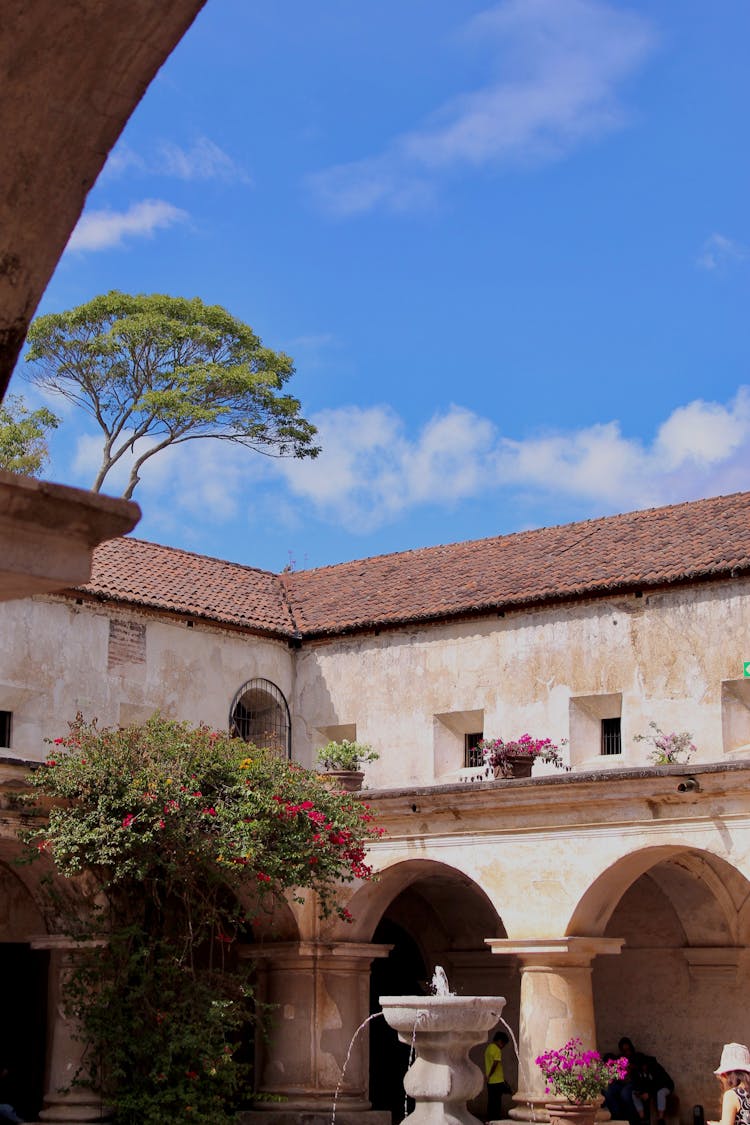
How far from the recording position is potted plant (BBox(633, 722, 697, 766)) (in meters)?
19.9

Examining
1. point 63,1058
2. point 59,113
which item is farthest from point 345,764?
point 59,113

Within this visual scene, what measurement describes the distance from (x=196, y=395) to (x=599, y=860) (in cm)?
1906

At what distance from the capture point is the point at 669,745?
2022 centimetres

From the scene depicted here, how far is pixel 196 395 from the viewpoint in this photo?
34.2m

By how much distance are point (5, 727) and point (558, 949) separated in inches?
328

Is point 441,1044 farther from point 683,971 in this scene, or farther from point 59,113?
point 59,113

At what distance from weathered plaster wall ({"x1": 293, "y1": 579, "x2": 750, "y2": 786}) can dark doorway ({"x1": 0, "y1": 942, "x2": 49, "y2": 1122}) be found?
19.8 ft

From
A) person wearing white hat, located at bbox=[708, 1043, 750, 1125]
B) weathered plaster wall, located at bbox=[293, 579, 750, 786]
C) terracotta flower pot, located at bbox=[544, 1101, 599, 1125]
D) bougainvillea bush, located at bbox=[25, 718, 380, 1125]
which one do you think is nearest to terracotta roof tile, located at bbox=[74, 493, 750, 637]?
weathered plaster wall, located at bbox=[293, 579, 750, 786]

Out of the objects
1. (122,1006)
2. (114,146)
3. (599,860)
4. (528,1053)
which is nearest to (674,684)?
(599,860)

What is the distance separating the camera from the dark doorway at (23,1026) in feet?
62.7

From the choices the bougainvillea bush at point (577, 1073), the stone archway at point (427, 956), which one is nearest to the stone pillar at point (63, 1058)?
the bougainvillea bush at point (577, 1073)

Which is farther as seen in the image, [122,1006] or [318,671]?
[318,671]

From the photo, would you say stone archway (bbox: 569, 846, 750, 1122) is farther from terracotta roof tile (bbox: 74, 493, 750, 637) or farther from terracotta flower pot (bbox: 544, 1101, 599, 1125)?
terracotta roof tile (bbox: 74, 493, 750, 637)

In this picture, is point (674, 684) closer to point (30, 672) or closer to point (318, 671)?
point (318, 671)
